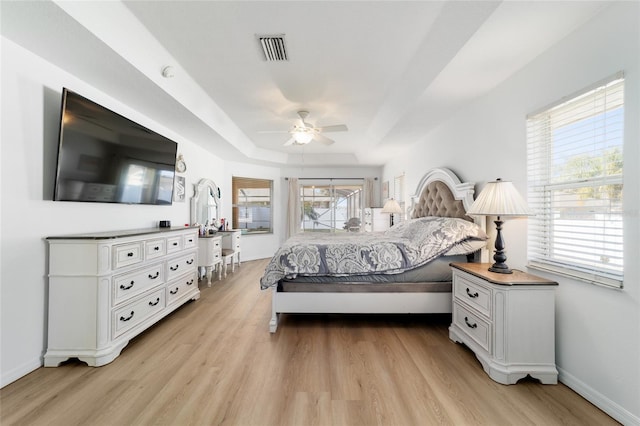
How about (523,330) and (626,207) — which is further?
(523,330)

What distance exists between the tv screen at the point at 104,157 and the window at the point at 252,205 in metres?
3.09

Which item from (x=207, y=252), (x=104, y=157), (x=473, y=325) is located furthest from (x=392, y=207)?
(x=104, y=157)

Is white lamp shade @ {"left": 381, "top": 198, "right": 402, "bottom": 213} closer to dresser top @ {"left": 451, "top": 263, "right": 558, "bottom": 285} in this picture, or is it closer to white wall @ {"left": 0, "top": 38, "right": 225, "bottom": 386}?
dresser top @ {"left": 451, "top": 263, "right": 558, "bottom": 285}

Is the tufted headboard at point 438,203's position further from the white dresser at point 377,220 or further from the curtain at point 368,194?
the curtain at point 368,194

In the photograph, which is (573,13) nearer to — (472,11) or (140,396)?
(472,11)

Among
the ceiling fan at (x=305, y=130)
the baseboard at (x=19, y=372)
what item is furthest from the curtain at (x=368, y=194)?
the baseboard at (x=19, y=372)

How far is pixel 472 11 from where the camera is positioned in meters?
1.60

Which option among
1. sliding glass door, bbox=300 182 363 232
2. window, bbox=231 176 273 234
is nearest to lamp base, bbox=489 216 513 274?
sliding glass door, bbox=300 182 363 232

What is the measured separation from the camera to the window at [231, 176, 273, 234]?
20.8ft

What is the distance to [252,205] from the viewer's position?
658 cm

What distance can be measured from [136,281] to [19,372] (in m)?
0.83

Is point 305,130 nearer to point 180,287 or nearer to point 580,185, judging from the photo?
point 180,287

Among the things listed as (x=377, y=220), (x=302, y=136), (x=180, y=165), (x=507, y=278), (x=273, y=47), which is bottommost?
(x=507, y=278)

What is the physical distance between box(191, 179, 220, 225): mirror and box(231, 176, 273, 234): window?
92 centimetres
